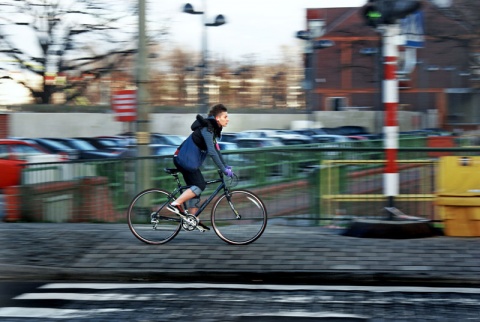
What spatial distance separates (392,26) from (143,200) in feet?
12.3

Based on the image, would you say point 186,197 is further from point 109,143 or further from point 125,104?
point 109,143

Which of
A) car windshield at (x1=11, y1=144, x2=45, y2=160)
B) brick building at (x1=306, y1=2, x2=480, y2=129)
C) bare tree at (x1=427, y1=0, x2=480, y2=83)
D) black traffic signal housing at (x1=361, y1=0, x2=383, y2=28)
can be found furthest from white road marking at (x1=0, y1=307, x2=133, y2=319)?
brick building at (x1=306, y1=2, x2=480, y2=129)

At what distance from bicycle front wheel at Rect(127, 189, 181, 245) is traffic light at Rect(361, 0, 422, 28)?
10.9ft

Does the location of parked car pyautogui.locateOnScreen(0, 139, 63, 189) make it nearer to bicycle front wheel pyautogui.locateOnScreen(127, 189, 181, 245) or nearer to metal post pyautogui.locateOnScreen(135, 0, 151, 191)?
metal post pyautogui.locateOnScreen(135, 0, 151, 191)

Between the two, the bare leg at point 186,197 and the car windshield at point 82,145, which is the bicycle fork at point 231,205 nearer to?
the bare leg at point 186,197

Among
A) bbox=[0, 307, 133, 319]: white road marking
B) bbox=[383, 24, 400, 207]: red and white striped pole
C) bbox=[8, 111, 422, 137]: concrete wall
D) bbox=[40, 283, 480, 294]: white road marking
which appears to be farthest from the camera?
bbox=[8, 111, 422, 137]: concrete wall

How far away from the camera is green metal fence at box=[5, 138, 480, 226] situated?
1033cm

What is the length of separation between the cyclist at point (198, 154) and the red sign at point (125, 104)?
4.63m

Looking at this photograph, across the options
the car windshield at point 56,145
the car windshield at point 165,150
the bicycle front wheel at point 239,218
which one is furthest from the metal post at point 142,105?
the car windshield at point 56,145

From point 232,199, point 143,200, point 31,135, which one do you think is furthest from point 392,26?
point 31,135

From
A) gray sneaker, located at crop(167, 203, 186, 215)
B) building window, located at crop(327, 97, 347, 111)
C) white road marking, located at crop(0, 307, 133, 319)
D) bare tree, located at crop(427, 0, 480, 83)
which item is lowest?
white road marking, located at crop(0, 307, 133, 319)

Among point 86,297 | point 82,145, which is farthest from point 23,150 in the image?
point 86,297

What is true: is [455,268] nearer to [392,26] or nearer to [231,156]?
[392,26]

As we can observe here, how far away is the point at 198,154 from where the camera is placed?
351 inches
